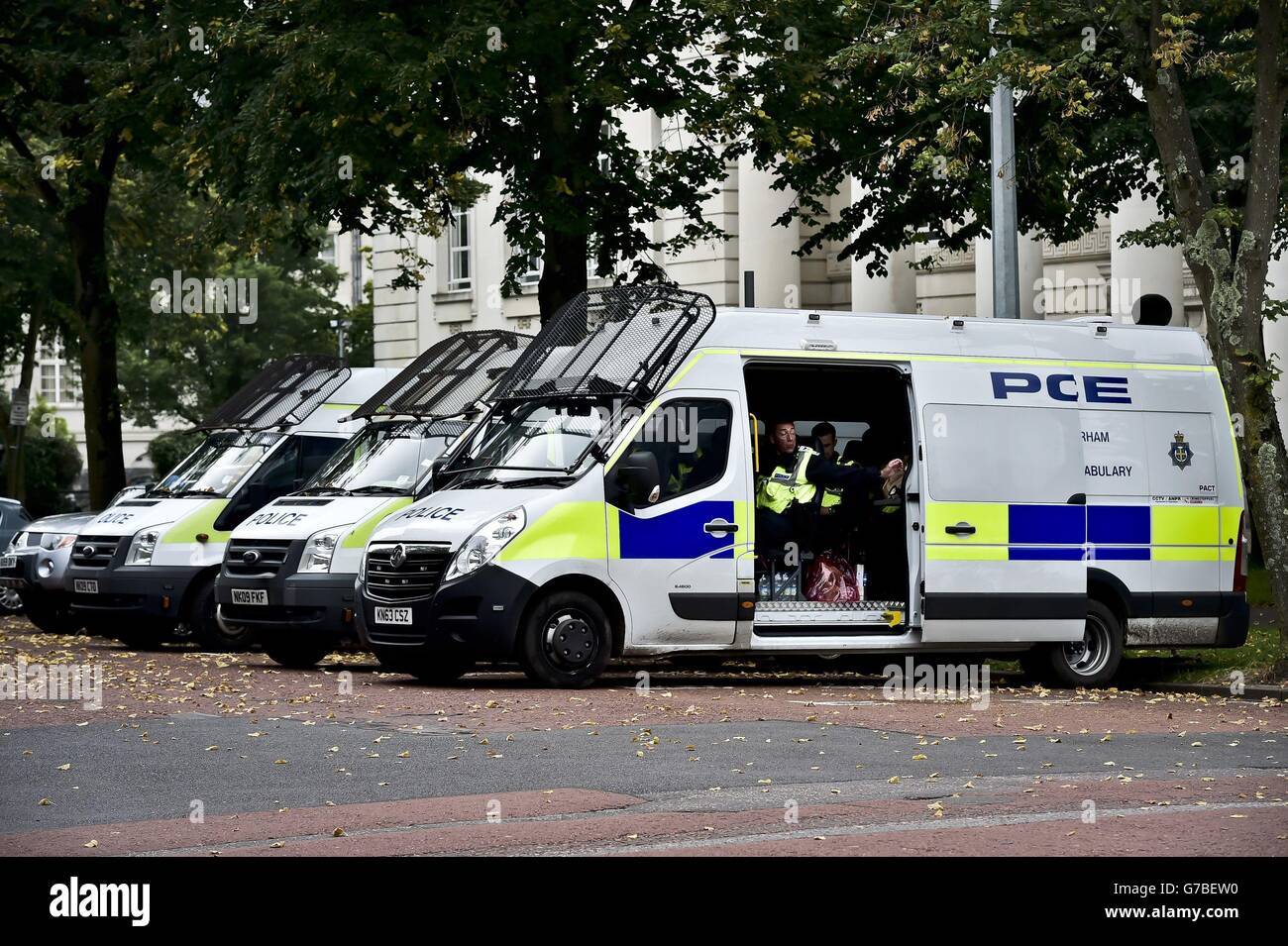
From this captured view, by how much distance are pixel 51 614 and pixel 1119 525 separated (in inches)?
469

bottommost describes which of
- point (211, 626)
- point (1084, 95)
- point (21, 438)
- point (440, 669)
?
point (440, 669)

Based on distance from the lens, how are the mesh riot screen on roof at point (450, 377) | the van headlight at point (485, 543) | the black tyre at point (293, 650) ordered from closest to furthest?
A: the van headlight at point (485, 543), the black tyre at point (293, 650), the mesh riot screen on roof at point (450, 377)

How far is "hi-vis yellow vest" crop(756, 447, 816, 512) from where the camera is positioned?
54.5 feet

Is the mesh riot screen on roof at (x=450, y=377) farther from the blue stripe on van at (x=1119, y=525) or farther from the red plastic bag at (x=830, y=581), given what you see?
the blue stripe on van at (x=1119, y=525)

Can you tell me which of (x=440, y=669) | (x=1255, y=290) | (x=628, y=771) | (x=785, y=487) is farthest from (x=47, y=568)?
(x=628, y=771)

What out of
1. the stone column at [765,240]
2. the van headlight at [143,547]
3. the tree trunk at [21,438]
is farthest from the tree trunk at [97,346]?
the stone column at [765,240]

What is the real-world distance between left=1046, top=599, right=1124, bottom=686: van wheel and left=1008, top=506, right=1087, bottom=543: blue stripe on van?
0.64 meters

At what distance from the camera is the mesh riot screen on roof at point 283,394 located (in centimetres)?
2100

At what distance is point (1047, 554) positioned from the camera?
16844 millimetres

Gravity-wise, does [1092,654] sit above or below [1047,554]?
below

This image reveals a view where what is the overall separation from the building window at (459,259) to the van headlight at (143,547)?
24328 mm

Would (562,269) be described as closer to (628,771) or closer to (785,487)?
(785,487)

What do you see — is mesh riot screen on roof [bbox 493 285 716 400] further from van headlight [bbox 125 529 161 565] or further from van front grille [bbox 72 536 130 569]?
van front grille [bbox 72 536 130 569]

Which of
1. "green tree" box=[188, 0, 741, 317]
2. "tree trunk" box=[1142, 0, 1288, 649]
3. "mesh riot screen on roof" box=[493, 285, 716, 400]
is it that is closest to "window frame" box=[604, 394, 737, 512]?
"mesh riot screen on roof" box=[493, 285, 716, 400]
